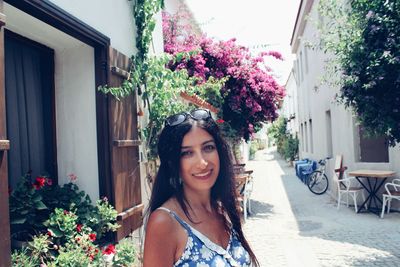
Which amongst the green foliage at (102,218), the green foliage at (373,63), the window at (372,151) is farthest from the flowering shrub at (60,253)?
the window at (372,151)

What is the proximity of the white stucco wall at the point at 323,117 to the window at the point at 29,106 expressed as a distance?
15.2 ft

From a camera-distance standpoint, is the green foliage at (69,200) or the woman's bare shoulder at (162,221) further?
the green foliage at (69,200)

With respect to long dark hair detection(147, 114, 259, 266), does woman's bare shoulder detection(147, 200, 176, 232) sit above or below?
below

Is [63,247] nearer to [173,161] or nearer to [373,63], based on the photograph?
[173,161]

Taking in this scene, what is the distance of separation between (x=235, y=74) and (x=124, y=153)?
582 centimetres

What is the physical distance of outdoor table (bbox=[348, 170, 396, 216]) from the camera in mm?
8531

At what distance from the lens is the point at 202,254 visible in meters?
1.72

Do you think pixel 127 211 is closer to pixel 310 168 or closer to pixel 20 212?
pixel 20 212

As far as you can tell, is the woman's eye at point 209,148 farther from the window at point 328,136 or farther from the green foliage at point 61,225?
the window at point 328,136

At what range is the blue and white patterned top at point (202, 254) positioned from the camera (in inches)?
66.3

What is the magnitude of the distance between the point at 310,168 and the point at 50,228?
12353 mm

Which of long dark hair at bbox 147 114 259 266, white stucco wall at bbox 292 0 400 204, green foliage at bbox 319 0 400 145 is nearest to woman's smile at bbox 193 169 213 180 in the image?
long dark hair at bbox 147 114 259 266

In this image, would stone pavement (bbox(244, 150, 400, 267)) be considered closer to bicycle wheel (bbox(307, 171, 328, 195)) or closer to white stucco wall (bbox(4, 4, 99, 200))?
bicycle wheel (bbox(307, 171, 328, 195))

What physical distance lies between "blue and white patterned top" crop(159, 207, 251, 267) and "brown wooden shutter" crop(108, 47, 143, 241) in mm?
2303
